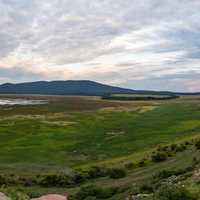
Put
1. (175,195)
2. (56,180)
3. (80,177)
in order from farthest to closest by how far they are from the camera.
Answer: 1. (80,177)
2. (56,180)
3. (175,195)

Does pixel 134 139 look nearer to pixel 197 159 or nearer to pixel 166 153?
pixel 166 153

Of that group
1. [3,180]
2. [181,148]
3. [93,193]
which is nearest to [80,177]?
[3,180]

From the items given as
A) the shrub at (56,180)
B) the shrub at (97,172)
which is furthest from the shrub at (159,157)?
the shrub at (56,180)

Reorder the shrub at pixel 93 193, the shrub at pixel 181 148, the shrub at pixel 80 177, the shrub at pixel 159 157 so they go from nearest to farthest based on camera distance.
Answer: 1. the shrub at pixel 93 193
2. the shrub at pixel 80 177
3. the shrub at pixel 159 157
4. the shrub at pixel 181 148

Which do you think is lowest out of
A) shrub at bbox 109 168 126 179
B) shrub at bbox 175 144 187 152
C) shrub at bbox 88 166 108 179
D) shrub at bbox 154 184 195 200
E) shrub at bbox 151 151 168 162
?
Result: shrub at bbox 88 166 108 179

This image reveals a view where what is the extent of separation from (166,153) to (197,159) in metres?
12.0

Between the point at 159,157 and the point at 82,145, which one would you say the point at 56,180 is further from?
the point at 82,145

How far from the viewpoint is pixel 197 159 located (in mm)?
30375

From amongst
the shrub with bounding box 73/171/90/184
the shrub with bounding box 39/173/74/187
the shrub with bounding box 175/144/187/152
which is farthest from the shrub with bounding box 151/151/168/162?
the shrub with bounding box 39/173/74/187

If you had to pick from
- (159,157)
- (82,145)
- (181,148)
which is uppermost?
(181,148)

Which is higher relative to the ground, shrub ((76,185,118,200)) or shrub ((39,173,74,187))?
shrub ((76,185,118,200))

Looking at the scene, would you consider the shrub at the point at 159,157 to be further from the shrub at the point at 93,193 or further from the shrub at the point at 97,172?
the shrub at the point at 93,193

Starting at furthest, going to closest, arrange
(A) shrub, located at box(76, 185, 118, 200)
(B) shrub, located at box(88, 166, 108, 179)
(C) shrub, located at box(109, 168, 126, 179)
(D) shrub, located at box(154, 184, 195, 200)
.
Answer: (B) shrub, located at box(88, 166, 108, 179), (C) shrub, located at box(109, 168, 126, 179), (A) shrub, located at box(76, 185, 118, 200), (D) shrub, located at box(154, 184, 195, 200)

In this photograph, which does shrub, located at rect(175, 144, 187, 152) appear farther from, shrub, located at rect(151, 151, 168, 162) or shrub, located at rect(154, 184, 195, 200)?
shrub, located at rect(154, 184, 195, 200)
